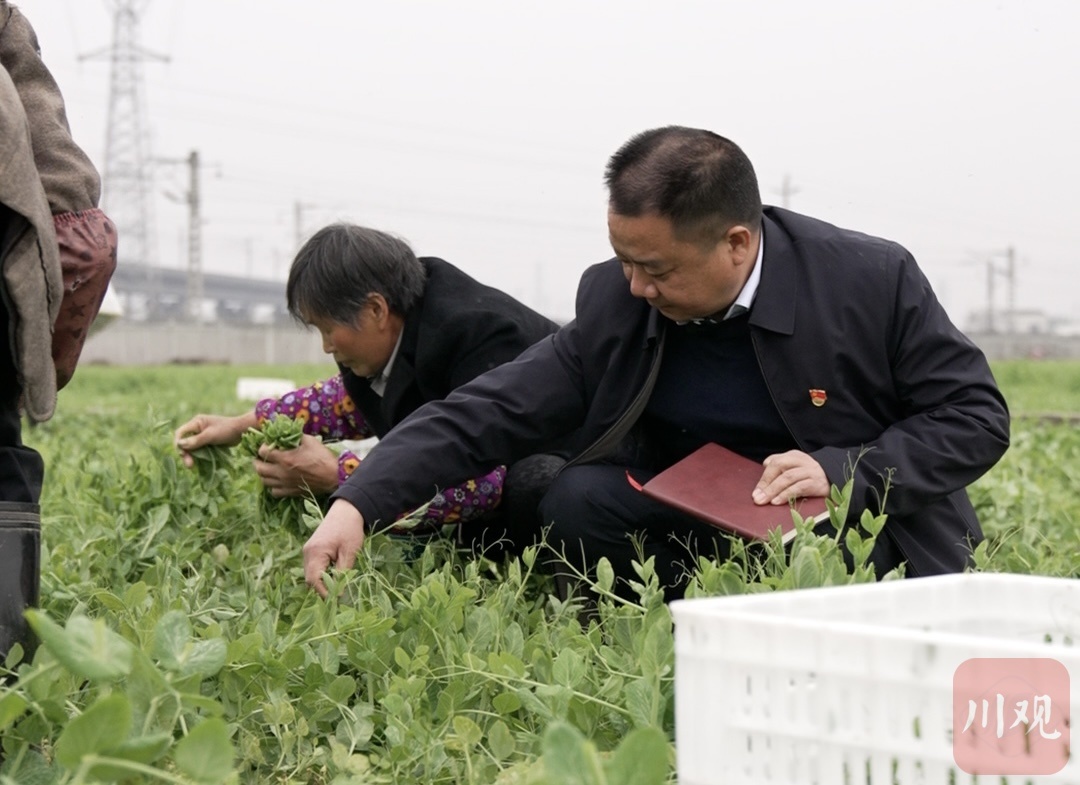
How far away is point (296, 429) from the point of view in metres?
2.95

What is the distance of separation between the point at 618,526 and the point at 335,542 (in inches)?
25.7

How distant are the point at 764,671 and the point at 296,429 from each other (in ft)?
6.02

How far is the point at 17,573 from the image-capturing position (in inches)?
74.7

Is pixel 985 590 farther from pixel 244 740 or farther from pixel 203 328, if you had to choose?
pixel 203 328

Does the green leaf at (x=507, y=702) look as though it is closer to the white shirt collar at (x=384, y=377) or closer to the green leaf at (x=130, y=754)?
the green leaf at (x=130, y=754)

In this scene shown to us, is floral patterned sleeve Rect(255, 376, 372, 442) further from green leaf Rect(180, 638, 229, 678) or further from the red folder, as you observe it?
green leaf Rect(180, 638, 229, 678)

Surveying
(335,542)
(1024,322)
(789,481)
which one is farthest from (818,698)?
(1024,322)

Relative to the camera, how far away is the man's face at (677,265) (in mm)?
2455

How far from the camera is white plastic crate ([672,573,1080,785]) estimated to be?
1.20 metres

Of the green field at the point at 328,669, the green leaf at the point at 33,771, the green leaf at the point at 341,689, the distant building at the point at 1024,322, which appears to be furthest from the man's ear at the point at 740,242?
the distant building at the point at 1024,322

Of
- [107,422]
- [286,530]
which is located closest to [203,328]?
[107,422]

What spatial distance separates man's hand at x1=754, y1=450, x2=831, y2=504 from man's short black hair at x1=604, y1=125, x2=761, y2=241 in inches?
16.9

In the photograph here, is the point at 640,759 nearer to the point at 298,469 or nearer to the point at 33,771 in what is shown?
the point at 33,771

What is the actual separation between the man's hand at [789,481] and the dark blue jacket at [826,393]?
0.04 meters
